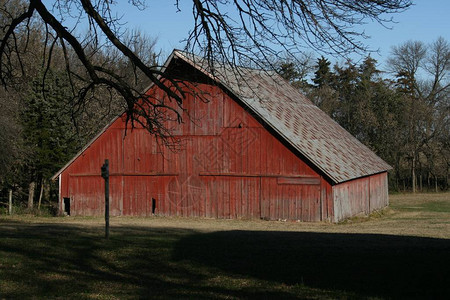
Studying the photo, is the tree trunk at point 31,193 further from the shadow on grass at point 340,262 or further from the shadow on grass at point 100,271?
the shadow on grass at point 340,262

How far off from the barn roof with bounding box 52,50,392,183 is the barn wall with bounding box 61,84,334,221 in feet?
2.03

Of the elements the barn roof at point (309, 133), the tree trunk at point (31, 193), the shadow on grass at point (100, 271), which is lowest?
the shadow on grass at point (100, 271)

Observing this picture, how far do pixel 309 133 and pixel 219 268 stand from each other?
19706 mm

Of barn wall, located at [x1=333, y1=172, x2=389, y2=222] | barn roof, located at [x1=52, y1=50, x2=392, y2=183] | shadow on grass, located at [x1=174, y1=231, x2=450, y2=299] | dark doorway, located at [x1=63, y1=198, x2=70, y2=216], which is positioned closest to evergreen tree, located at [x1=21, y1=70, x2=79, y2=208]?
dark doorway, located at [x1=63, y1=198, x2=70, y2=216]

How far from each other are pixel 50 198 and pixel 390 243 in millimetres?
31209

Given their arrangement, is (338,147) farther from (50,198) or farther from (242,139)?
(50,198)

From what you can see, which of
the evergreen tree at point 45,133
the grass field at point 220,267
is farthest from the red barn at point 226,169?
the grass field at point 220,267

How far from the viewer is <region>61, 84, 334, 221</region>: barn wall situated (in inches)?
1075

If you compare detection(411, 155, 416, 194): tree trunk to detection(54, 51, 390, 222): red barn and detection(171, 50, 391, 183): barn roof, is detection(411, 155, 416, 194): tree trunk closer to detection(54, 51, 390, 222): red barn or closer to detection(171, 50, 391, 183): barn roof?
detection(171, 50, 391, 183): barn roof

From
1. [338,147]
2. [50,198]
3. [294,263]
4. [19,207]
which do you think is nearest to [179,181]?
[338,147]

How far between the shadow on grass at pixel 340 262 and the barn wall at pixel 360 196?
40.9 feet

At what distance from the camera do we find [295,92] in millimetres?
37125

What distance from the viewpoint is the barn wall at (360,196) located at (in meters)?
27.4

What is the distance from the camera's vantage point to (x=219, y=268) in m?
10.8
